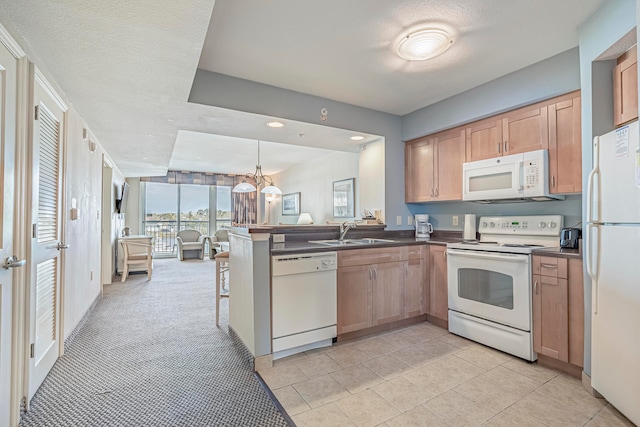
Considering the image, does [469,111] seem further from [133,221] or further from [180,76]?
[133,221]

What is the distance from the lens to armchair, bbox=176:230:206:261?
25.3 ft

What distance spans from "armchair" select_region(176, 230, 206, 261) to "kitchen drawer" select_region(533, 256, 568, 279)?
24.1ft

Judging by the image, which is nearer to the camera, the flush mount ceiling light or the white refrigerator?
the white refrigerator

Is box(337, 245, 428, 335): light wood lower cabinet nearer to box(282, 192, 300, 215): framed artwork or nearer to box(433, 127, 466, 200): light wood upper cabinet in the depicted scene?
box(433, 127, 466, 200): light wood upper cabinet

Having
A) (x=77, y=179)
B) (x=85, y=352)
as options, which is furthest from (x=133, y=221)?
(x=85, y=352)

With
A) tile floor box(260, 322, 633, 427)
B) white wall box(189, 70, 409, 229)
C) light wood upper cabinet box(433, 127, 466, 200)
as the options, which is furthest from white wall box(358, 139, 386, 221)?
tile floor box(260, 322, 633, 427)

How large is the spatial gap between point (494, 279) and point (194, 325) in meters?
2.94

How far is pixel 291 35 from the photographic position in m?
2.13

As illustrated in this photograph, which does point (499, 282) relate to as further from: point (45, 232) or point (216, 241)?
point (216, 241)

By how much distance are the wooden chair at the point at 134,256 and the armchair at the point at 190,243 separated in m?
2.04

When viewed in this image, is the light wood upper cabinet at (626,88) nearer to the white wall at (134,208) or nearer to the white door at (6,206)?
the white door at (6,206)

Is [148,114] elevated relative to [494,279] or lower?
elevated

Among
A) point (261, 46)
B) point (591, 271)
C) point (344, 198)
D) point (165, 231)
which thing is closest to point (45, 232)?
point (261, 46)

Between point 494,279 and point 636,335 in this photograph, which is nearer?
point 636,335
